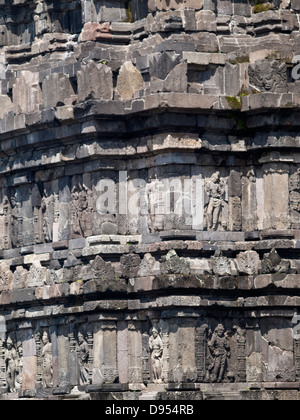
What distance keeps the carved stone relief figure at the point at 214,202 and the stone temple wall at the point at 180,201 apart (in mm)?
24

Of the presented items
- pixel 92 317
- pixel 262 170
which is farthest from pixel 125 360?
pixel 262 170

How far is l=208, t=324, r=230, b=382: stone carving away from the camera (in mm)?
65062

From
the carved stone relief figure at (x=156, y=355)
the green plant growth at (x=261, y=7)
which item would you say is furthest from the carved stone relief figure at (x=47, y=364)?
the green plant growth at (x=261, y=7)

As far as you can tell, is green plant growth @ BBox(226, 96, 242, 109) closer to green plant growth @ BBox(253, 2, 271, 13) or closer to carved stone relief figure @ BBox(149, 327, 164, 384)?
green plant growth @ BBox(253, 2, 271, 13)

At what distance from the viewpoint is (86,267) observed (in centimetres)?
6588

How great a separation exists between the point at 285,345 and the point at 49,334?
625 centimetres

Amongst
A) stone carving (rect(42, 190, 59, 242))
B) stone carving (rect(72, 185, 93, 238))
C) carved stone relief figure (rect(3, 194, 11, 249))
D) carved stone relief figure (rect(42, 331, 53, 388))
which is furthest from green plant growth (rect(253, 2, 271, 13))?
carved stone relief figure (rect(42, 331, 53, 388))

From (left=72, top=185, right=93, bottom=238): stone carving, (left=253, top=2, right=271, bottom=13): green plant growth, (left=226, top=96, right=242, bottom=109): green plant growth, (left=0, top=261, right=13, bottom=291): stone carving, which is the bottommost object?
(left=0, top=261, right=13, bottom=291): stone carving

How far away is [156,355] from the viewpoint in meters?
65.1

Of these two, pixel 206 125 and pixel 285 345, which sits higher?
pixel 206 125

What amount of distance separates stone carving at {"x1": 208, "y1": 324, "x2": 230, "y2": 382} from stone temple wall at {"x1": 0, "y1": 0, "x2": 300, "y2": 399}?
3cm

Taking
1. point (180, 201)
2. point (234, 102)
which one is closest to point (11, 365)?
point (180, 201)

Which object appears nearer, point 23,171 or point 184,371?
point 184,371

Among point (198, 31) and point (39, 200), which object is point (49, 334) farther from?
point (198, 31)
